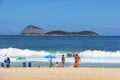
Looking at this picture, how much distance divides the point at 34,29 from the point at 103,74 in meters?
154

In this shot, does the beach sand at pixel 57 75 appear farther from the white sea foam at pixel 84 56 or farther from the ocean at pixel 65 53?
the white sea foam at pixel 84 56

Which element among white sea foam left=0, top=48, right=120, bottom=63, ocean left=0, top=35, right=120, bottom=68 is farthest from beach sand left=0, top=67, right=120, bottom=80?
white sea foam left=0, top=48, right=120, bottom=63

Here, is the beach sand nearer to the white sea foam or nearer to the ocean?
the ocean

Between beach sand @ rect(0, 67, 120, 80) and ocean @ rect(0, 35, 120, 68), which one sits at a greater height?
ocean @ rect(0, 35, 120, 68)

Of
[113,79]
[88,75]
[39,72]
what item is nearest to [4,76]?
[39,72]

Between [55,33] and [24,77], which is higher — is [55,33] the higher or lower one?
the higher one

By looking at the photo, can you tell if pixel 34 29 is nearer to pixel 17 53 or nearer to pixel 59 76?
pixel 17 53

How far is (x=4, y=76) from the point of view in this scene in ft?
67.9

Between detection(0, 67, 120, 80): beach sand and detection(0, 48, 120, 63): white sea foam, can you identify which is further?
detection(0, 48, 120, 63): white sea foam

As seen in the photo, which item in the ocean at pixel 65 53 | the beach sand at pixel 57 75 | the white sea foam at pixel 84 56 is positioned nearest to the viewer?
the beach sand at pixel 57 75

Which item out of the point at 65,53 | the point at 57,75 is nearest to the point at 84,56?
the point at 65,53

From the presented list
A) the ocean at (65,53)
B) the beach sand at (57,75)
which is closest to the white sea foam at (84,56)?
the ocean at (65,53)

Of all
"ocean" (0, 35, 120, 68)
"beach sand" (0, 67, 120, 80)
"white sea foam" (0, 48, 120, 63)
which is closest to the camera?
"beach sand" (0, 67, 120, 80)

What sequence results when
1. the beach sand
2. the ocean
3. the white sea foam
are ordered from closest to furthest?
the beach sand < the ocean < the white sea foam
